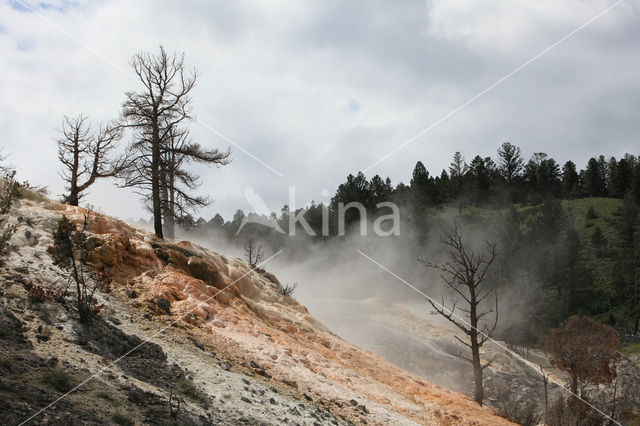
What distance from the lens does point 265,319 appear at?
17.5 m

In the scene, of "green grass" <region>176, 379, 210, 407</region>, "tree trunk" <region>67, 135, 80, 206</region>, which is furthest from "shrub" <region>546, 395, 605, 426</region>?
"tree trunk" <region>67, 135, 80, 206</region>

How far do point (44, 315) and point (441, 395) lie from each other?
11790 mm

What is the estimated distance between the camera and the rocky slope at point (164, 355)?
23.4ft

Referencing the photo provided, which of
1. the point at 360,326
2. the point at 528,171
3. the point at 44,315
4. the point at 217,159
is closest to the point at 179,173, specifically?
the point at 217,159

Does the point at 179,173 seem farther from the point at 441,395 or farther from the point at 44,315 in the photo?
the point at 441,395

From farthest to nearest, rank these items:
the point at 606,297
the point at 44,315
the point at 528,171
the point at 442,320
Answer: the point at 528,171, the point at 606,297, the point at 442,320, the point at 44,315

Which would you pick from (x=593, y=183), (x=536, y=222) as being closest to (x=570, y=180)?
(x=593, y=183)

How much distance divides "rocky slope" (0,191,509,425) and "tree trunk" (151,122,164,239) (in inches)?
71.0

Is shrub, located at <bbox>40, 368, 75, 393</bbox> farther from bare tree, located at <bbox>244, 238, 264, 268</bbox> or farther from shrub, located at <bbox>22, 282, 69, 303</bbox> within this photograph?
bare tree, located at <bbox>244, 238, 264, 268</bbox>

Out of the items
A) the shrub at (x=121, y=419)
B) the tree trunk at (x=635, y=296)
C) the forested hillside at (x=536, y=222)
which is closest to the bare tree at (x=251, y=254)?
the shrub at (x=121, y=419)

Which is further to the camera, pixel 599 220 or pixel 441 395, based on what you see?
pixel 599 220

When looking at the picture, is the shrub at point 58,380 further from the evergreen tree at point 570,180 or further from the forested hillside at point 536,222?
the evergreen tree at point 570,180

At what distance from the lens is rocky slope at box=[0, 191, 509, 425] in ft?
23.4

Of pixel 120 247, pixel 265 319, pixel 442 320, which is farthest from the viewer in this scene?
pixel 442 320
